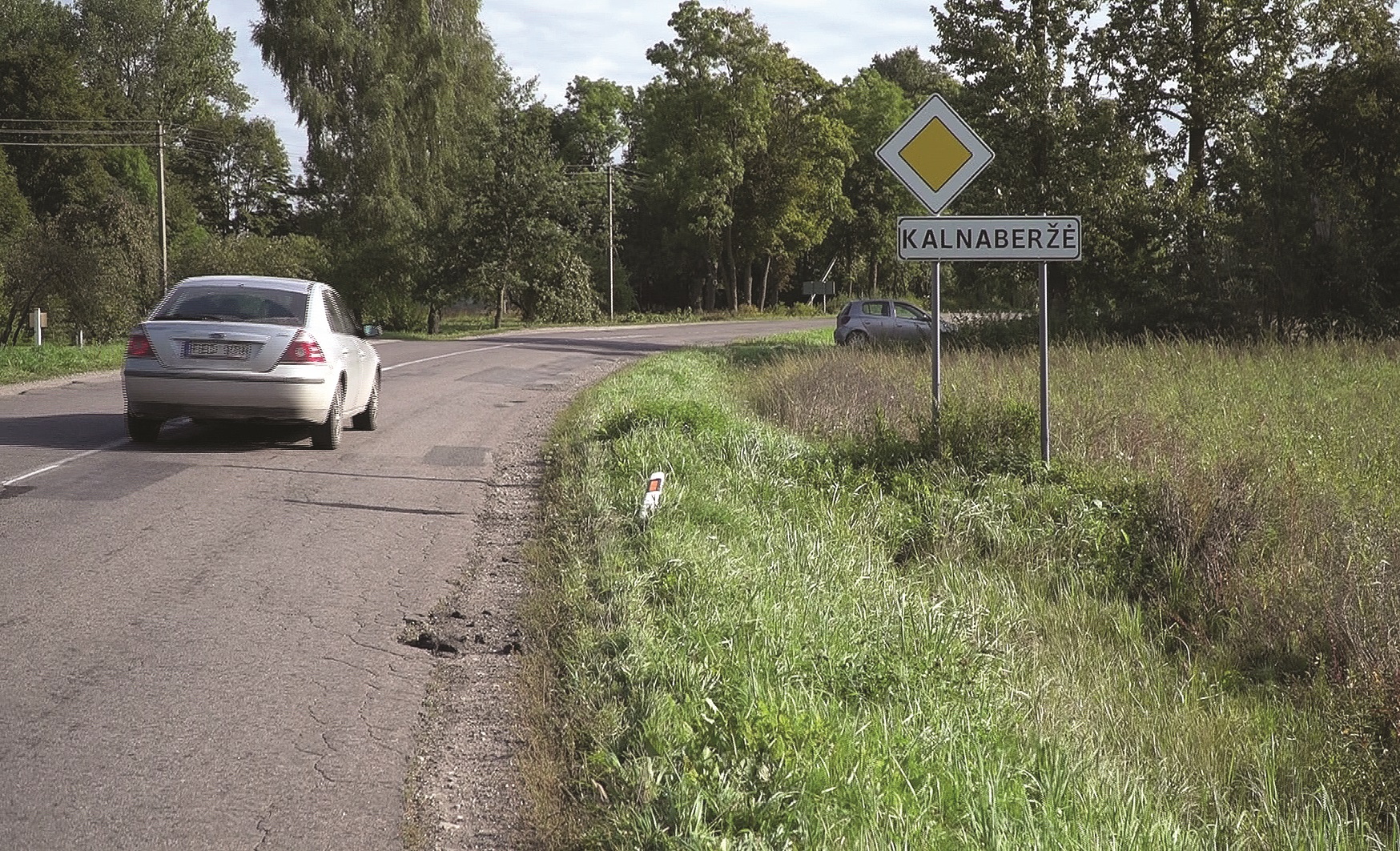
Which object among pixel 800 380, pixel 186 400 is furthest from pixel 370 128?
pixel 186 400

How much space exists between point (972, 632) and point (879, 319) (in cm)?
3102

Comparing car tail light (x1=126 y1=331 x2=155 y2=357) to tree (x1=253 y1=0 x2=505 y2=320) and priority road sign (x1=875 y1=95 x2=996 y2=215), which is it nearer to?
priority road sign (x1=875 y1=95 x2=996 y2=215)

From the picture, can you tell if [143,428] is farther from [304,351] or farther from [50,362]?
[50,362]

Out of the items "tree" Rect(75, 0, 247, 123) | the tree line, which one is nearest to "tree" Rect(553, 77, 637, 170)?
the tree line

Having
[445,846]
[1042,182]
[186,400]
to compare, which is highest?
[1042,182]

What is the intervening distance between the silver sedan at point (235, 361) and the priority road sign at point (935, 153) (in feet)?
17.7

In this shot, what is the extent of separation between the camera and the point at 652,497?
8.24 metres

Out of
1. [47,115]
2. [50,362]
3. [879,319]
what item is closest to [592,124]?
[47,115]

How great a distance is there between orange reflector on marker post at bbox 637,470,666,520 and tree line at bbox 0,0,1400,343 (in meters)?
15.4

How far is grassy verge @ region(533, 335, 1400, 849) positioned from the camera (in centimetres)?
395

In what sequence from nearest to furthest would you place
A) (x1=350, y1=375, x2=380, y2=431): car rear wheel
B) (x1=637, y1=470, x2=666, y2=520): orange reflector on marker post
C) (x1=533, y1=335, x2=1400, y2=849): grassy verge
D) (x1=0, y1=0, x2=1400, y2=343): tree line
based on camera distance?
(x1=533, y1=335, x2=1400, y2=849): grassy verge < (x1=637, y1=470, x2=666, y2=520): orange reflector on marker post < (x1=350, y1=375, x2=380, y2=431): car rear wheel < (x1=0, y1=0, x2=1400, y2=343): tree line

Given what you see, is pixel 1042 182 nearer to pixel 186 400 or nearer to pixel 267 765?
pixel 186 400

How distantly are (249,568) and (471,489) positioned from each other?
11.1ft

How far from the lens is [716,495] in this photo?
344 inches
